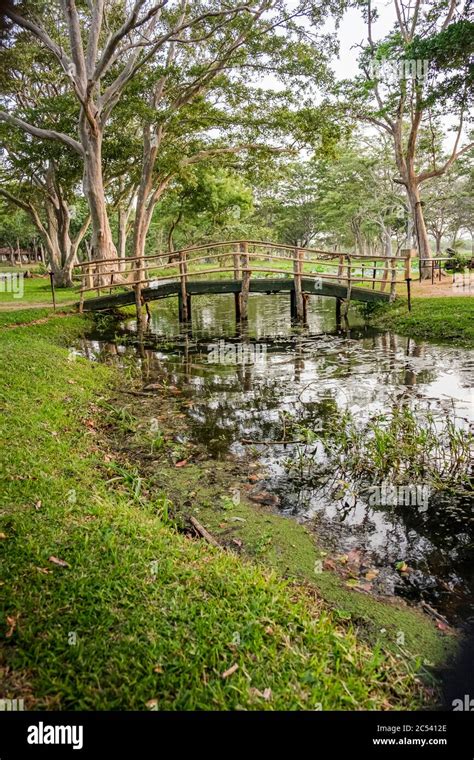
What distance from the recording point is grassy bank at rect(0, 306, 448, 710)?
97.0 inches

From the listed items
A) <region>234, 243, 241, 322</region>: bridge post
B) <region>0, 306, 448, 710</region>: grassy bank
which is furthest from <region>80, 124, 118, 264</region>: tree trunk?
<region>0, 306, 448, 710</region>: grassy bank

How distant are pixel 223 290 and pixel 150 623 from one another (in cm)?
1503

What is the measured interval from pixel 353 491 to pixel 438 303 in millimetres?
11638

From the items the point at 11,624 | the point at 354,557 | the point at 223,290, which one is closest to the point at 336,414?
the point at 354,557

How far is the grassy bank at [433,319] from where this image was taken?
12.5 m

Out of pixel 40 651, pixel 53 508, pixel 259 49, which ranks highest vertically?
pixel 259 49

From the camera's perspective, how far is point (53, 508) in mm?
4086

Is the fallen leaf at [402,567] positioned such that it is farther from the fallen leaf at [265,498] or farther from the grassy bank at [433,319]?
the grassy bank at [433,319]

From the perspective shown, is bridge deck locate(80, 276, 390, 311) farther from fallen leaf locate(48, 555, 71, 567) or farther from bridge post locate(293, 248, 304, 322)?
fallen leaf locate(48, 555, 71, 567)

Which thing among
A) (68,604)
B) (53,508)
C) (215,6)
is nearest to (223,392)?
(53,508)

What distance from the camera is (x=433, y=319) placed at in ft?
44.9

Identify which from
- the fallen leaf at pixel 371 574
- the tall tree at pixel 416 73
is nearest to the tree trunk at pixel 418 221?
the tall tree at pixel 416 73

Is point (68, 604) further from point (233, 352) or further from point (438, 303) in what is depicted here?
point (438, 303)

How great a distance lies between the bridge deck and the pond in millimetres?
1425
